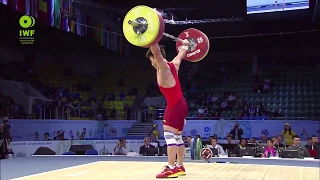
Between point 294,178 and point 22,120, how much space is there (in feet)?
37.2

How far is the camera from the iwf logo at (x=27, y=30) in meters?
18.1

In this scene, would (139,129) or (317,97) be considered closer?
(139,129)

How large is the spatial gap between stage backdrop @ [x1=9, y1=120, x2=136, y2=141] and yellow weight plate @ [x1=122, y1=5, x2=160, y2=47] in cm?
1023

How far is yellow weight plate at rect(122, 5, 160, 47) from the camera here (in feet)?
15.5

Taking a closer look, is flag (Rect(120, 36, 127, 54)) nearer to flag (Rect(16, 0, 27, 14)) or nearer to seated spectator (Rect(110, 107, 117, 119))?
seated spectator (Rect(110, 107, 117, 119))

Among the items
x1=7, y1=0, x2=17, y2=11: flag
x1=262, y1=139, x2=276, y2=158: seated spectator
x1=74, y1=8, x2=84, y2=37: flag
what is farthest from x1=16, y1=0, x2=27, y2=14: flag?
x1=262, y1=139, x2=276, y2=158: seated spectator

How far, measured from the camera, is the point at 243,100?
18.8 metres

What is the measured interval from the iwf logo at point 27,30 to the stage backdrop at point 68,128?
5286 millimetres

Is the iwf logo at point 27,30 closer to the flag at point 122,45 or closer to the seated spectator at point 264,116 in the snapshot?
the flag at point 122,45

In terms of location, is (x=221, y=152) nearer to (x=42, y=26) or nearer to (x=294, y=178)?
(x=294, y=178)

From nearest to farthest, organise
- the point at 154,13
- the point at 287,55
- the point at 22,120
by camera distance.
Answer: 1. the point at 154,13
2. the point at 22,120
3. the point at 287,55

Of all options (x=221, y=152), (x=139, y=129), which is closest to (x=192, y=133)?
(x=139, y=129)

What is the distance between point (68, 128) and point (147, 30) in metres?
11.4

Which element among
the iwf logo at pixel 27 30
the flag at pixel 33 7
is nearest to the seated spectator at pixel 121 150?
the flag at pixel 33 7
